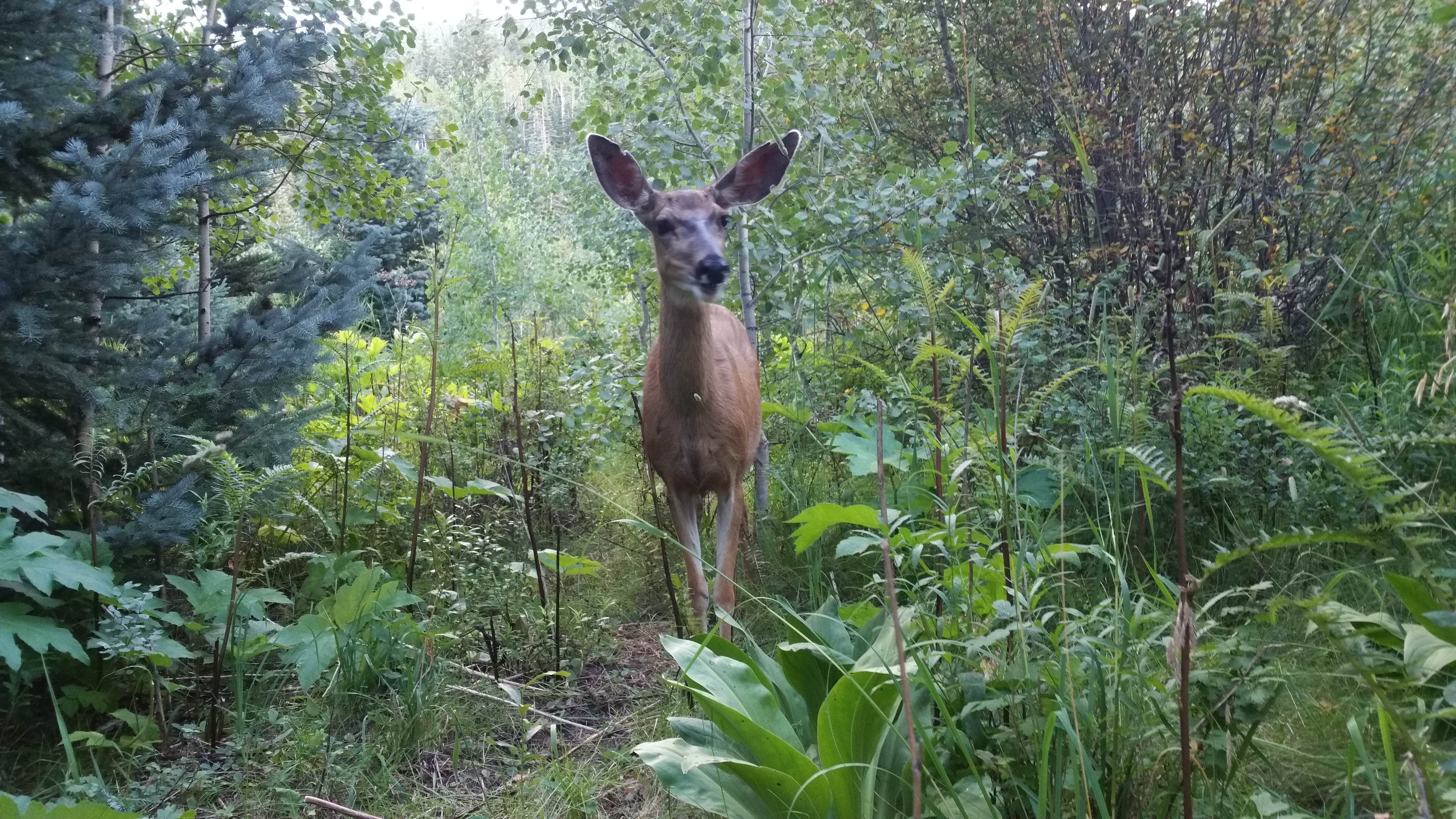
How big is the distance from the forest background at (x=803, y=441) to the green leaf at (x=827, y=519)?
0.01 m

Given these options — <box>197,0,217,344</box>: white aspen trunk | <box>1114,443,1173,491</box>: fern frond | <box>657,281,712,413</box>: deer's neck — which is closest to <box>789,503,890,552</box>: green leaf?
<box>1114,443,1173,491</box>: fern frond

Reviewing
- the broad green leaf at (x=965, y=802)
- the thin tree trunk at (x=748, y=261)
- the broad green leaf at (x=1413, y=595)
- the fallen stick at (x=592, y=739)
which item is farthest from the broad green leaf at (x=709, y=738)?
the thin tree trunk at (x=748, y=261)

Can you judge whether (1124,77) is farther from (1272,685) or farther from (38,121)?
(38,121)

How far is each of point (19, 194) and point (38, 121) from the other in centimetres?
28

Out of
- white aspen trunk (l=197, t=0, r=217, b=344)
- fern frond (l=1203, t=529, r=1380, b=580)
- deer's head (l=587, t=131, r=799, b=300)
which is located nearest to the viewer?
fern frond (l=1203, t=529, r=1380, b=580)

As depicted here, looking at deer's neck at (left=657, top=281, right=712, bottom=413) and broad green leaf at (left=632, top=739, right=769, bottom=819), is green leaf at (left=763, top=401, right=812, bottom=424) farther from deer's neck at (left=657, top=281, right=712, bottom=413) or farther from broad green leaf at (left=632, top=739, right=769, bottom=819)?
broad green leaf at (left=632, top=739, right=769, bottom=819)

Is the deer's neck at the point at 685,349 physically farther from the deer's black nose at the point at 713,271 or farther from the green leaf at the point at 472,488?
the green leaf at the point at 472,488

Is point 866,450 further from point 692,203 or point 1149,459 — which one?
point 1149,459

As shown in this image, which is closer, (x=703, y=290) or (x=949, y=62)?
(x=703, y=290)

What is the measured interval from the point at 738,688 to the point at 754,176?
2.66 meters

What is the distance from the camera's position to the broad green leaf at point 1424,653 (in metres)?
1.58

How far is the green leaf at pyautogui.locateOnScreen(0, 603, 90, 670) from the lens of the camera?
7.67 feet

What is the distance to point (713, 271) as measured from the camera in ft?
12.0

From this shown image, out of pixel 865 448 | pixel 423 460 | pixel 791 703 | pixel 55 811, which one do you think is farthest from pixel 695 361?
pixel 55 811
